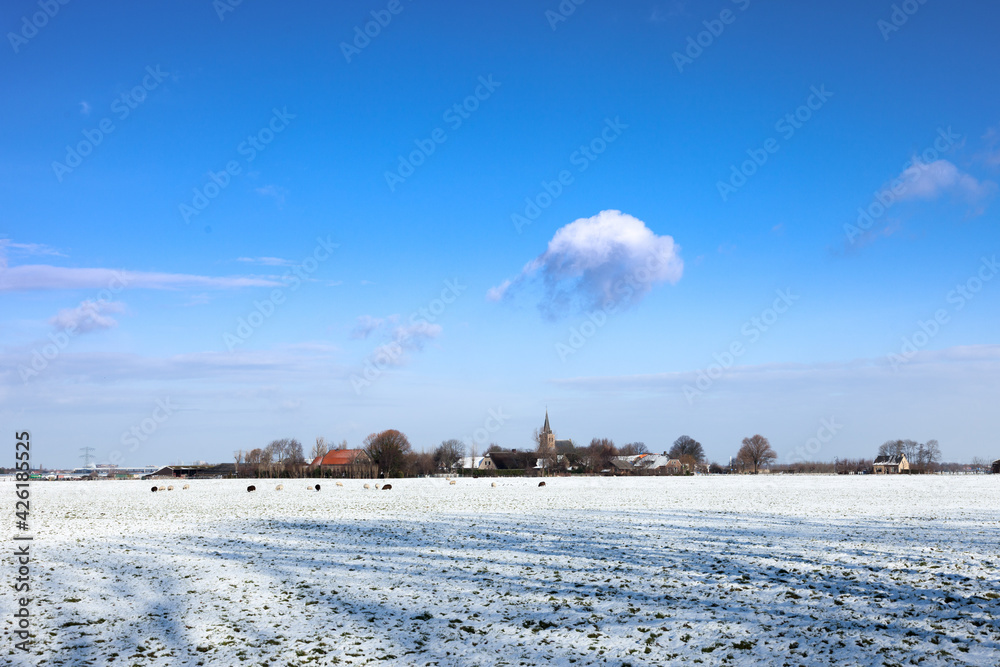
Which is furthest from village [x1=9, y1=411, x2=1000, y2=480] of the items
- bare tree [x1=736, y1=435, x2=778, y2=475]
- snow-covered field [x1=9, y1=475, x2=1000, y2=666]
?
snow-covered field [x1=9, y1=475, x2=1000, y2=666]

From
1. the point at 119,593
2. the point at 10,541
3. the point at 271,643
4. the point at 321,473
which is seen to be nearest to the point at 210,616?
the point at 271,643

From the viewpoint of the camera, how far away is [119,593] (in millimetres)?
17891

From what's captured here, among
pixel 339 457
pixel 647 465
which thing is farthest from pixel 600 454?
pixel 339 457

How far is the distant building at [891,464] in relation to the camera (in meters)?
170

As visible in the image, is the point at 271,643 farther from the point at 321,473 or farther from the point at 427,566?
the point at 321,473

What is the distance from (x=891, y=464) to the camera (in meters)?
174

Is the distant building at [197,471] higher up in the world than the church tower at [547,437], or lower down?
lower down

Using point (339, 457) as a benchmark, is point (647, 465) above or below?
below

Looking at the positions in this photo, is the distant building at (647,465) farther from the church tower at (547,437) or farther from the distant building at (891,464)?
the distant building at (891,464)

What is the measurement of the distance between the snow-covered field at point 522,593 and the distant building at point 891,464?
16195 cm

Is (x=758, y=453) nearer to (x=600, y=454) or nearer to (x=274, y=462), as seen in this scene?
(x=600, y=454)

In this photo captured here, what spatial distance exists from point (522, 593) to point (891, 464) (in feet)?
625

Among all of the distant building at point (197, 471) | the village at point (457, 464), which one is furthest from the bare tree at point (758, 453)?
the distant building at point (197, 471)

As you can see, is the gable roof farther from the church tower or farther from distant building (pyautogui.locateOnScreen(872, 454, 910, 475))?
distant building (pyautogui.locateOnScreen(872, 454, 910, 475))
